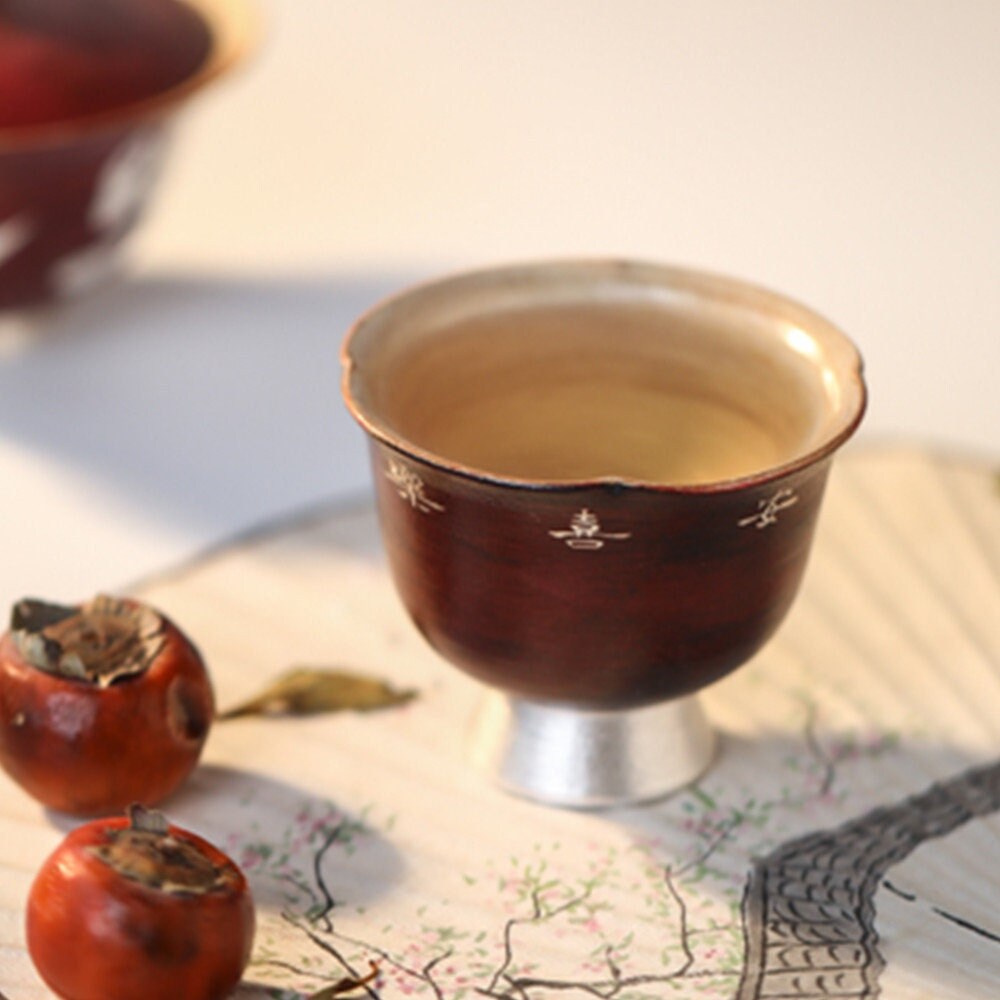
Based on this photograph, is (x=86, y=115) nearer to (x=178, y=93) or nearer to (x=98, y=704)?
(x=178, y=93)

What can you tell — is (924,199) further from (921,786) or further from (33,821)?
(33,821)

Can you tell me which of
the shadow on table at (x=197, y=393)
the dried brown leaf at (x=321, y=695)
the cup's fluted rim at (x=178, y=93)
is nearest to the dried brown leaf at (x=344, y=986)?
the dried brown leaf at (x=321, y=695)

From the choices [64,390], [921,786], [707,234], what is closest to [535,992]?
[921,786]

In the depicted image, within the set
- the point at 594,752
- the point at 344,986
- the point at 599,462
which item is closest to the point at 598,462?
the point at 599,462

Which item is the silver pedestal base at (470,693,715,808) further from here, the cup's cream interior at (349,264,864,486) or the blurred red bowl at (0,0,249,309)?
the blurred red bowl at (0,0,249,309)

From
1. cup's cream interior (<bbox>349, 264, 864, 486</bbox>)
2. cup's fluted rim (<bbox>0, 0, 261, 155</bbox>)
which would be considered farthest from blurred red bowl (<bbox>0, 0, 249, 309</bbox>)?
cup's cream interior (<bbox>349, 264, 864, 486</bbox>)
